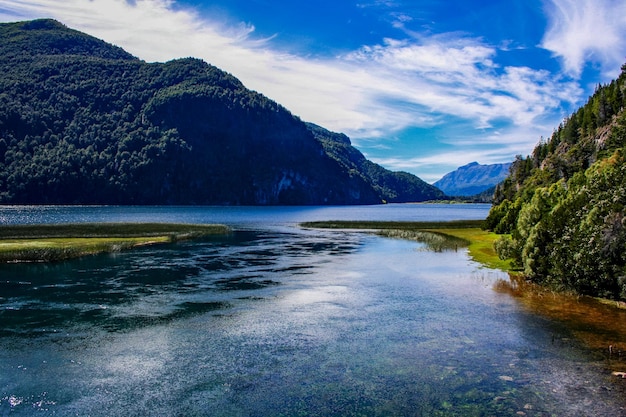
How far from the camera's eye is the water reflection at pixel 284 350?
794 inches

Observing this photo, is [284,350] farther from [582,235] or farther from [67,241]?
[67,241]

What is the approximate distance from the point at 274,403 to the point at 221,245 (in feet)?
221

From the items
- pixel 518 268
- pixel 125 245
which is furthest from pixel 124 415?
pixel 125 245

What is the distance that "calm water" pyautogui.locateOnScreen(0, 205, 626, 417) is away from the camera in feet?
66.0

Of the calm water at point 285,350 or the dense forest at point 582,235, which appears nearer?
the calm water at point 285,350

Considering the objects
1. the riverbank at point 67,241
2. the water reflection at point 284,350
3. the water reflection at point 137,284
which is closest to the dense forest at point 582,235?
the water reflection at point 284,350

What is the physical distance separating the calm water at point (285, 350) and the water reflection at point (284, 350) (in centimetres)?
11

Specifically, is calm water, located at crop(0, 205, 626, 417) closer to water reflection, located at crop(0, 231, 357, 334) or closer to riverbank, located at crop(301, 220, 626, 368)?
water reflection, located at crop(0, 231, 357, 334)

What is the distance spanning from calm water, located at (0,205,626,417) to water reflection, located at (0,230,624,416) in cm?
11

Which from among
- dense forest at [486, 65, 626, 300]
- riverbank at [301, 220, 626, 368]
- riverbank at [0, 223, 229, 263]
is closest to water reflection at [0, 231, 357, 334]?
riverbank at [0, 223, 229, 263]

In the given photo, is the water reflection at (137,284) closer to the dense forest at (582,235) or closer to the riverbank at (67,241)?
the riverbank at (67,241)

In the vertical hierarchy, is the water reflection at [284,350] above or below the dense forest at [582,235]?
below

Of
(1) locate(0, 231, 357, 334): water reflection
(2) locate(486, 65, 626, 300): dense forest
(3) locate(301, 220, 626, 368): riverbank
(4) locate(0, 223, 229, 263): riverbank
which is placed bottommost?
(1) locate(0, 231, 357, 334): water reflection

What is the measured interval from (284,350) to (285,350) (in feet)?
0.19
